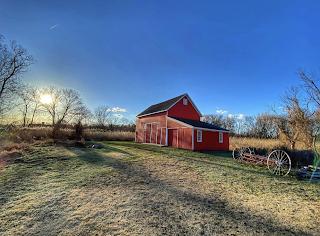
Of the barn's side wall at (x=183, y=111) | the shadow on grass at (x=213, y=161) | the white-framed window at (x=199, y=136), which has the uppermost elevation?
the barn's side wall at (x=183, y=111)

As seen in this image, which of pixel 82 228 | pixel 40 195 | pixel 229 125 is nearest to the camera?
pixel 82 228

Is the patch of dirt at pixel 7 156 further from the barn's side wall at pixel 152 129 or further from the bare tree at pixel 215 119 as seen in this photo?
the bare tree at pixel 215 119

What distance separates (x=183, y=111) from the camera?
1961cm

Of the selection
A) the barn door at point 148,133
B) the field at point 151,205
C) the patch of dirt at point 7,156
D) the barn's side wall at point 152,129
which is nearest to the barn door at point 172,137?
the barn's side wall at point 152,129

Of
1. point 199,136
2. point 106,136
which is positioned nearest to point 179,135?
point 199,136

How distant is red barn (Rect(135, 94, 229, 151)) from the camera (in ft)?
48.4

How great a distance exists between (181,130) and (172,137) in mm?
1661

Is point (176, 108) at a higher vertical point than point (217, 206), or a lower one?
higher

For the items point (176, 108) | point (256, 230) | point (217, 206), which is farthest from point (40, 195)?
point (176, 108)

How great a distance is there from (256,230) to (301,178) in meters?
5.64

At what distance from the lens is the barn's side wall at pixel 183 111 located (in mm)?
18575

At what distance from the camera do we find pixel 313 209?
3740mm

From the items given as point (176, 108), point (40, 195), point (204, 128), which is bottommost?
point (40, 195)

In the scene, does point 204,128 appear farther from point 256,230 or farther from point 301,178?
point 256,230
